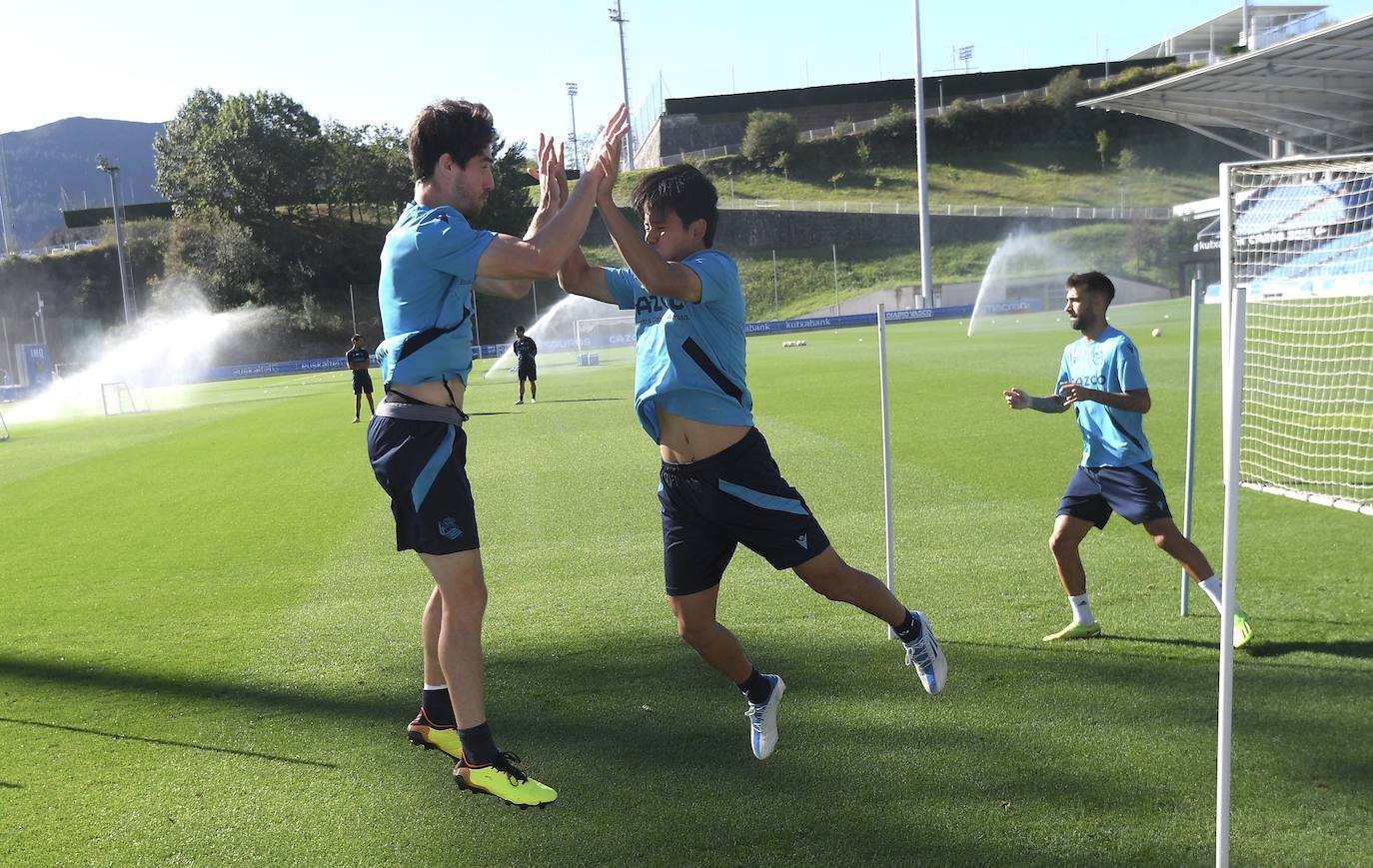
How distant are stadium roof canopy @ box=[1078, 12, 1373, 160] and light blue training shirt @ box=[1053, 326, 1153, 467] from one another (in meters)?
28.1

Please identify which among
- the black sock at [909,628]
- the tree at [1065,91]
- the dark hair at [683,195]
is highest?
the tree at [1065,91]

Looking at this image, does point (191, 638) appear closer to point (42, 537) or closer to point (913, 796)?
point (913, 796)

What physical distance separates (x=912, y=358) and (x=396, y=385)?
85.7 ft

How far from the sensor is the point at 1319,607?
6.07 m

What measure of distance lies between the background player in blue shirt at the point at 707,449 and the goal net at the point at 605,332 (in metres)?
49.0

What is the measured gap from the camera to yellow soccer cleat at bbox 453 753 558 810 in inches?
152

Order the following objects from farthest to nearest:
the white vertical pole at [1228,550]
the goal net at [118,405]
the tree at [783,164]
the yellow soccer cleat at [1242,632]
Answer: the tree at [783,164] < the goal net at [118,405] < the yellow soccer cleat at [1242,632] < the white vertical pole at [1228,550]

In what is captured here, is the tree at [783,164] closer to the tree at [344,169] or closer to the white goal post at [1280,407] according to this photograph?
the tree at [344,169]

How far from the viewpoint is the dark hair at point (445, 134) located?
12.8 ft

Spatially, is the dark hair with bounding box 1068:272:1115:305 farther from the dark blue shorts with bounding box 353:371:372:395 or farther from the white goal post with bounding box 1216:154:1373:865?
the dark blue shorts with bounding box 353:371:372:395

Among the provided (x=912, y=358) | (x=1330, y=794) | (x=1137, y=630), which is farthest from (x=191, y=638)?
(x=912, y=358)

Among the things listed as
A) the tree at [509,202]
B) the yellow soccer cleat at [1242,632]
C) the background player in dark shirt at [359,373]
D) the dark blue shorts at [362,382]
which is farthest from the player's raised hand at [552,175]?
the tree at [509,202]

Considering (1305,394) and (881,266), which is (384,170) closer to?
(881,266)

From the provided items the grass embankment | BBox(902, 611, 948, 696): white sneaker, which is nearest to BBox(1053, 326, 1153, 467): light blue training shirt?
BBox(902, 611, 948, 696): white sneaker
